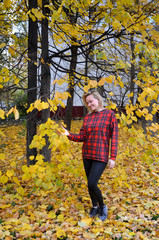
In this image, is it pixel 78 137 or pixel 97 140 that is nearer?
pixel 97 140

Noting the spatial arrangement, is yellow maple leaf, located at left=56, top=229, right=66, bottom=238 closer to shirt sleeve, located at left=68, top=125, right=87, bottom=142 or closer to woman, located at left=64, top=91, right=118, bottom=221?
woman, located at left=64, top=91, right=118, bottom=221

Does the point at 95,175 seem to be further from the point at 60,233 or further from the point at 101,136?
the point at 60,233

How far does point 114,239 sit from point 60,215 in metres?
0.79

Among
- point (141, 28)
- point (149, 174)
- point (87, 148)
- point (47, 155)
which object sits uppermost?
point (141, 28)

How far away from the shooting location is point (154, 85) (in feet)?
9.70

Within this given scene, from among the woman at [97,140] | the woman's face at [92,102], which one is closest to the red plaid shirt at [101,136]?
the woman at [97,140]

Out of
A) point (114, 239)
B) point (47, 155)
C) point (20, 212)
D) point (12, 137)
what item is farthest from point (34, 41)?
point (12, 137)

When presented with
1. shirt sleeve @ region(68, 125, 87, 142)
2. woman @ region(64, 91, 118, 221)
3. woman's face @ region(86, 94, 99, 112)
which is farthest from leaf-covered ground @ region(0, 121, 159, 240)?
woman's face @ region(86, 94, 99, 112)

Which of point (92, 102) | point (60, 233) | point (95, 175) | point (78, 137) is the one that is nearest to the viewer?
point (60, 233)

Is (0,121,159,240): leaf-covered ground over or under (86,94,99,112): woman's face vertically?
under

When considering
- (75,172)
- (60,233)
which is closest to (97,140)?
(75,172)

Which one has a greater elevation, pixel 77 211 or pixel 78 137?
pixel 78 137

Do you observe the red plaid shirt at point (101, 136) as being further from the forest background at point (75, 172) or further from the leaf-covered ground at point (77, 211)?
the leaf-covered ground at point (77, 211)

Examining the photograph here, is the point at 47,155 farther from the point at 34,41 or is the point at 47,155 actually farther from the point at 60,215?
the point at 34,41
